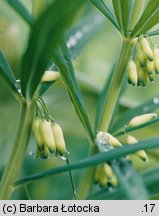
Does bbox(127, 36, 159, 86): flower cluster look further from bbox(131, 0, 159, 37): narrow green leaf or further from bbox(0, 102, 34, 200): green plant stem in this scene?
bbox(0, 102, 34, 200): green plant stem

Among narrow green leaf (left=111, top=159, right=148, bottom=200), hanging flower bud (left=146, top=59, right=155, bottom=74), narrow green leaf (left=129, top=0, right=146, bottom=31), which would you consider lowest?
narrow green leaf (left=111, top=159, right=148, bottom=200)

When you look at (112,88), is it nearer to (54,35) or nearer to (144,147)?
(144,147)

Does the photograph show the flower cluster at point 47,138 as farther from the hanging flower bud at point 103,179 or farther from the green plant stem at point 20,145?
the hanging flower bud at point 103,179

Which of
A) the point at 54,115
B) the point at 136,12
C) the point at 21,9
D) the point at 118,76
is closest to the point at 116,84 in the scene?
the point at 118,76

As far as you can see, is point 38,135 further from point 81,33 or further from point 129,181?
point 81,33

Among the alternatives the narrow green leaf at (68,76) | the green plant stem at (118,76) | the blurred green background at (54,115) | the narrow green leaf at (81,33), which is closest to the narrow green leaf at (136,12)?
the green plant stem at (118,76)

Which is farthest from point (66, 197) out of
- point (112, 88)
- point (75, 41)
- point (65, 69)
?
point (65, 69)

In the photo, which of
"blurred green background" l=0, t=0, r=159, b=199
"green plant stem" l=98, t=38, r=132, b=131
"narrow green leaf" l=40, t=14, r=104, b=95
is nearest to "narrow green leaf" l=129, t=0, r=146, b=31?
"green plant stem" l=98, t=38, r=132, b=131
